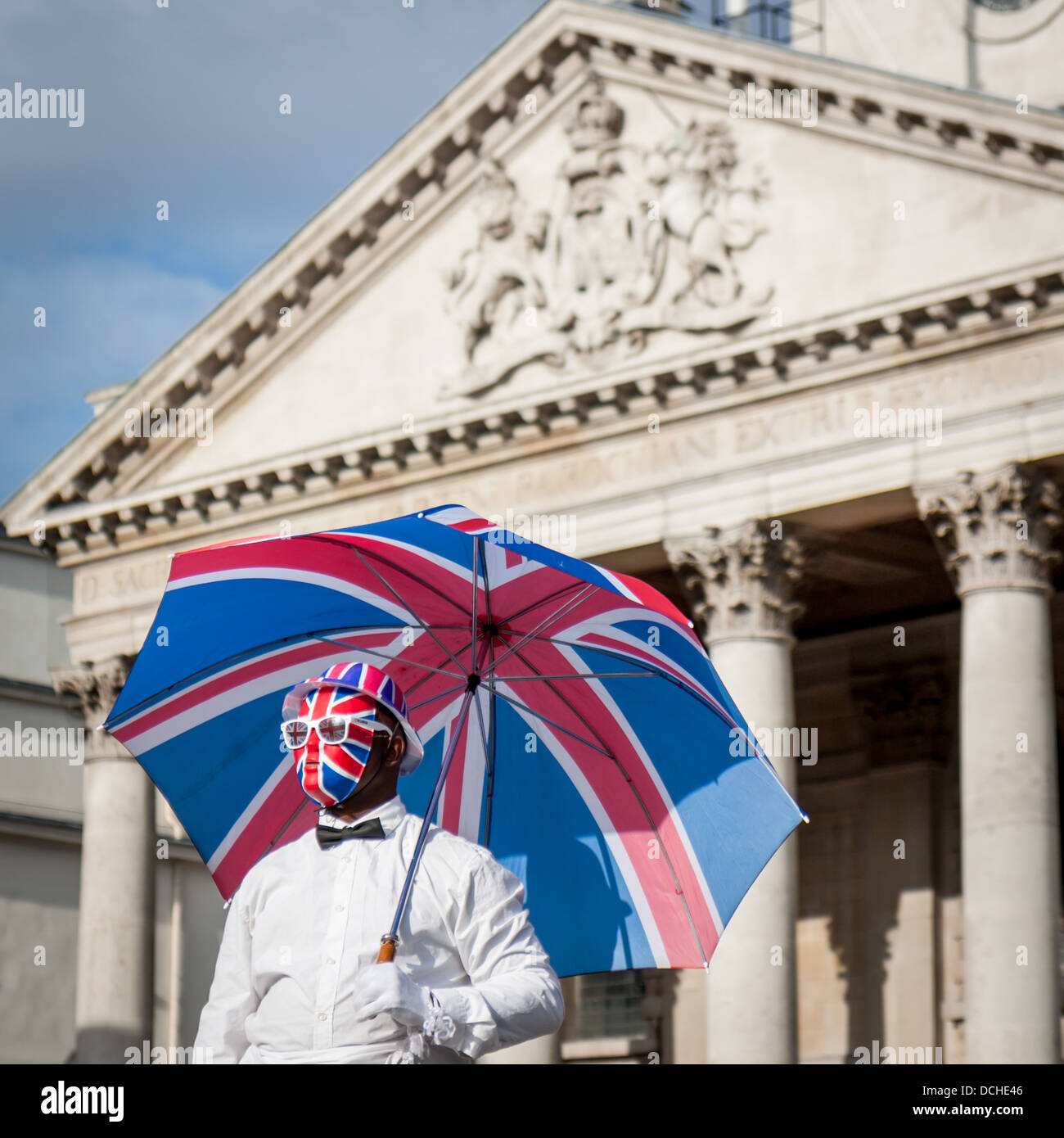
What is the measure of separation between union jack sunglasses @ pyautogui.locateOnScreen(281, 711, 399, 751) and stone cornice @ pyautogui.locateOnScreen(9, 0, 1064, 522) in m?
20.3

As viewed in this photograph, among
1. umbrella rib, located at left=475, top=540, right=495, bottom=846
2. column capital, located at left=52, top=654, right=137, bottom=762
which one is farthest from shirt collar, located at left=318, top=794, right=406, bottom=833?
column capital, located at left=52, top=654, right=137, bottom=762

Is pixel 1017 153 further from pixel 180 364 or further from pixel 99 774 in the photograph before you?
pixel 99 774

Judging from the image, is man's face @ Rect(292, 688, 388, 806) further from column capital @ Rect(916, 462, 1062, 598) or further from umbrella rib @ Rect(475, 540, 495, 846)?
column capital @ Rect(916, 462, 1062, 598)

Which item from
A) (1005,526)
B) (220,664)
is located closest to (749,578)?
(1005,526)

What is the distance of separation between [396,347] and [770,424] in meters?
6.93

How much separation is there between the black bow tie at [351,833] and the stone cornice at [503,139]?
20320 mm

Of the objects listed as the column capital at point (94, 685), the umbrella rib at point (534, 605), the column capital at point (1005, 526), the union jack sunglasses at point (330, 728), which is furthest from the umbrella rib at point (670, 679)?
the column capital at point (94, 685)

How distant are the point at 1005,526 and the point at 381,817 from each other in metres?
19.4

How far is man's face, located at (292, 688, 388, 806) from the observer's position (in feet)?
23.5

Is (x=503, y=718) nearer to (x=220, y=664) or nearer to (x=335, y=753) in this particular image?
(x=220, y=664)

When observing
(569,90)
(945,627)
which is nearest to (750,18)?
(569,90)

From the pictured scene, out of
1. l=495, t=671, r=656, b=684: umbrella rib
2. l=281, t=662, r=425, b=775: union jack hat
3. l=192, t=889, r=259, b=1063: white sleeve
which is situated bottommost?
l=192, t=889, r=259, b=1063: white sleeve

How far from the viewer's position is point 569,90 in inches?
1228

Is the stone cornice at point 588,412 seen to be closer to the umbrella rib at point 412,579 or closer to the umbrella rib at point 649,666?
the umbrella rib at point 649,666
